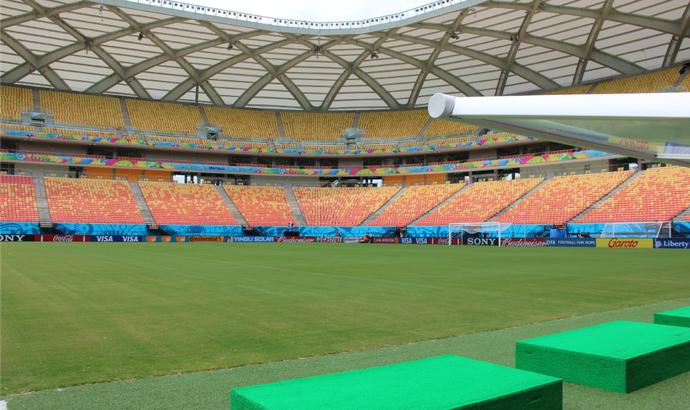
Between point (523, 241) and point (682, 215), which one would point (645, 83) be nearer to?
point (682, 215)

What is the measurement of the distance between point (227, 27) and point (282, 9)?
7.83m

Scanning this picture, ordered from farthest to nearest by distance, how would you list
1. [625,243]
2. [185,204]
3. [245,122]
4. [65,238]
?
[245,122] < [185,204] < [65,238] < [625,243]

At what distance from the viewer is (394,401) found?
285 centimetres

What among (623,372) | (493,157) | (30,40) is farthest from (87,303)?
(493,157)

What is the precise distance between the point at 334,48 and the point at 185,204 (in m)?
26.3

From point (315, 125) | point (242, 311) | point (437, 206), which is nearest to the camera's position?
point (242, 311)

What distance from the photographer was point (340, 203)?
64812 millimetres

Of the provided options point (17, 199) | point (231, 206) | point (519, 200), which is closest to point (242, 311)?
point (519, 200)

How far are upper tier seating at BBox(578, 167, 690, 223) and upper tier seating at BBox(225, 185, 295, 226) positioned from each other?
34.8 meters

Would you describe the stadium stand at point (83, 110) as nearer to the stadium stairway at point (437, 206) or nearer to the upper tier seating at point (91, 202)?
the upper tier seating at point (91, 202)

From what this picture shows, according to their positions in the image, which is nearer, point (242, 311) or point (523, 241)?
point (242, 311)

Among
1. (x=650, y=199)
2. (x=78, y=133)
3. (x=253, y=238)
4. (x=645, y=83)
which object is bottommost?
(x=253, y=238)

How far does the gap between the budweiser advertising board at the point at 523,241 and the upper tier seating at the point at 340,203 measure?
2090cm

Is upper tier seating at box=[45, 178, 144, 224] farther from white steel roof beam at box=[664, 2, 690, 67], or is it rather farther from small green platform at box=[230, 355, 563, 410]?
white steel roof beam at box=[664, 2, 690, 67]
